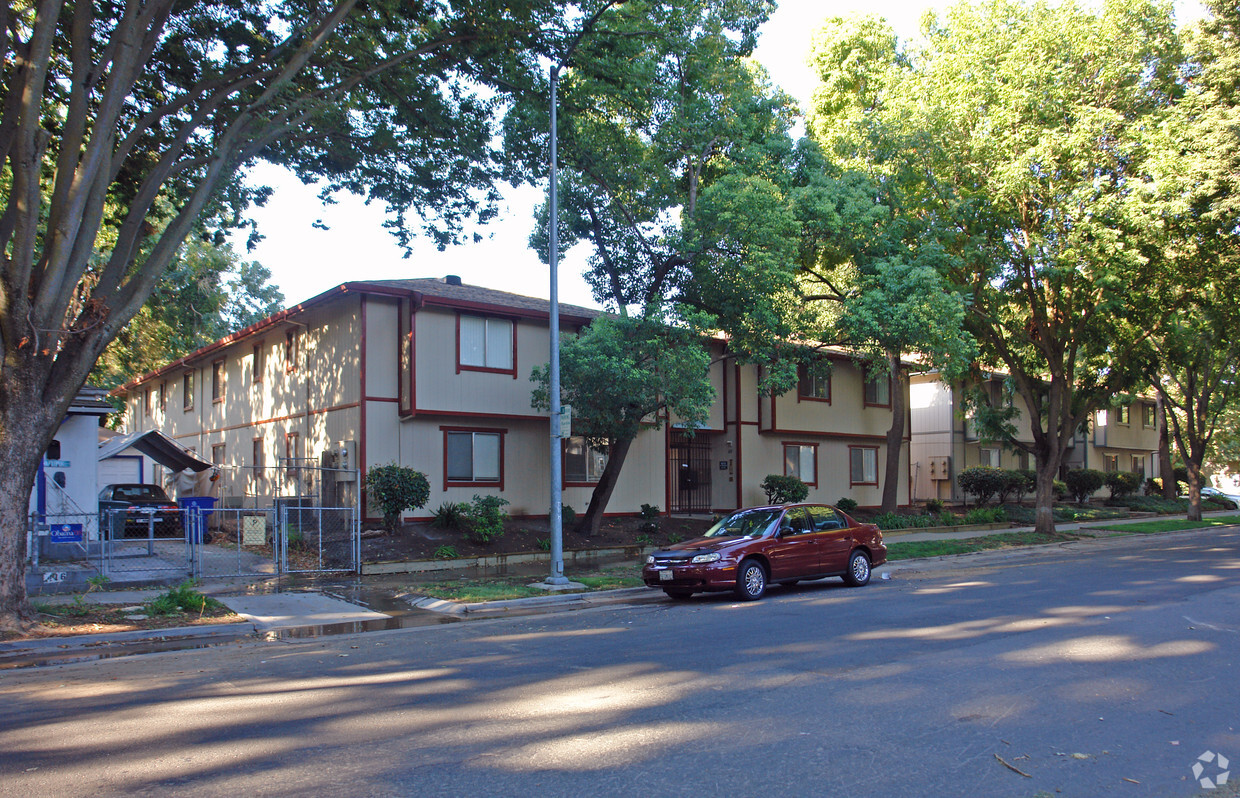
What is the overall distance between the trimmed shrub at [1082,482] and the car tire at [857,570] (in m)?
28.7

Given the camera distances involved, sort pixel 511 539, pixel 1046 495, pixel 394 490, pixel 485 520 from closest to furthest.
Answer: pixel 394 490 → pixel 485 520 → pixel 511 539 → pixel 1046 495

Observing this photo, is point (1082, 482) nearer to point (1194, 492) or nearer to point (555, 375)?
point (1194, 492)

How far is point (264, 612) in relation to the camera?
12945 millimetres

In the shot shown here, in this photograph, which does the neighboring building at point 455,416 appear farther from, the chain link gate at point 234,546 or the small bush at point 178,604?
the small bush at point 178,604

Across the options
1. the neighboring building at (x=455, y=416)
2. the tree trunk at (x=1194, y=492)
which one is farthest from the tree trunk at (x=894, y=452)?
the tree trunk at (x=1194, y=492)

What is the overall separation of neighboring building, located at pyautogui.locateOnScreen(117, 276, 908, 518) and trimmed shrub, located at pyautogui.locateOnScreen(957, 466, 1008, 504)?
567cm

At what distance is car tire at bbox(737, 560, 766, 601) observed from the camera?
13.6 metres

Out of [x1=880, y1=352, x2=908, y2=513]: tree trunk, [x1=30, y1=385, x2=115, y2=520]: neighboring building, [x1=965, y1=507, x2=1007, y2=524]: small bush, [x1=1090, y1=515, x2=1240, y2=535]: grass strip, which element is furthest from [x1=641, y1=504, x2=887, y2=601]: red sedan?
[x1=1090, y1=515, x2=1240, y2=535]: grass strip

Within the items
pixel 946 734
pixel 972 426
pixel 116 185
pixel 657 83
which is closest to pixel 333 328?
pixel 116 185

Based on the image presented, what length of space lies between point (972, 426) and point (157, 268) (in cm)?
3363

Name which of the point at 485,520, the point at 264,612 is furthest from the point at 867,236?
the point at 264,612

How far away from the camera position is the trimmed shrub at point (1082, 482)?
39719 millimetres

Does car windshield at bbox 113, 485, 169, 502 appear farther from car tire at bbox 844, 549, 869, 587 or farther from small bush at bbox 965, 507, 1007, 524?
small bush at bbox 965, 507, 1007, 524

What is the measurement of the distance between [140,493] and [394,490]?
9202mm
